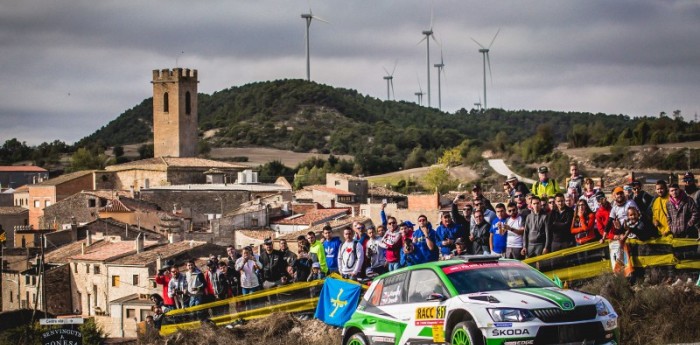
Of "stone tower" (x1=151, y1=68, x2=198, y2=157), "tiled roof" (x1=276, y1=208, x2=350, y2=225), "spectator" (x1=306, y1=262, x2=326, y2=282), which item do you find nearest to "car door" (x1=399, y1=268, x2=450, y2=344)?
"spectator" (x1=306, y1=262, x2=326, y2=282)

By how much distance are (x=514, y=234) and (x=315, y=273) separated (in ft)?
13.5

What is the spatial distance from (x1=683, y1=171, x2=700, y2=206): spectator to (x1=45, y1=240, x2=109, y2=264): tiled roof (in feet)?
146

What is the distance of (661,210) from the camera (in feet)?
55.3

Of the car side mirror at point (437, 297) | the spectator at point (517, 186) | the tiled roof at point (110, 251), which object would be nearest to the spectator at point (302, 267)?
the spectator at point (517, 186)

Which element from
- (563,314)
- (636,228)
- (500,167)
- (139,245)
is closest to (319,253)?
(636,228)

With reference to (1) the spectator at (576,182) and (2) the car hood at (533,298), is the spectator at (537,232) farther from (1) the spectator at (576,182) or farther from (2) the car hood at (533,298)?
(2) the car hood at (533,298)

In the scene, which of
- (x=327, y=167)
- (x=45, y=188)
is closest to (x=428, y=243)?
(x=45, y=188)

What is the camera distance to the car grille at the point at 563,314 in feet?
38.5

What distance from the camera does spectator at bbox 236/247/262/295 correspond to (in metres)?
20.6

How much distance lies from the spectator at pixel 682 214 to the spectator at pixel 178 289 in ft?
32.7

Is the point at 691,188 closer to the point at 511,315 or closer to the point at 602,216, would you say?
the point at 602,216

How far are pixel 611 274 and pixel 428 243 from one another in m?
2.92

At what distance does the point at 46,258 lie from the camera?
2363 inches

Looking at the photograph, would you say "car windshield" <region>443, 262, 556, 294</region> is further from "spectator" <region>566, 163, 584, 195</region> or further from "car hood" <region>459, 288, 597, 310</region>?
"spectator" <region>566, 163, 584, 195</region>
